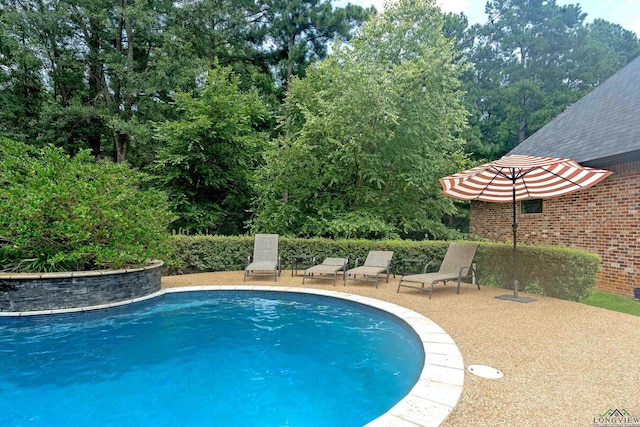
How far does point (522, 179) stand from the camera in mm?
7285

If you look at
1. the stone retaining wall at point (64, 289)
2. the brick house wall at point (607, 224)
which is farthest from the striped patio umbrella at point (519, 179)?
the stone retaining wall at point (64, 289)

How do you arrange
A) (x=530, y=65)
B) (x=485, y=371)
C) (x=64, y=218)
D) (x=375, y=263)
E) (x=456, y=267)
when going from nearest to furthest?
1. (x=485, y=371)
2. (x=64, y=218)
3. (x=456, y=267)
4. (x=375, y=263)
5. (x=530, y=65)

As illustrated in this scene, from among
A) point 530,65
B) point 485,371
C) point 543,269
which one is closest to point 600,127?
point 543,269

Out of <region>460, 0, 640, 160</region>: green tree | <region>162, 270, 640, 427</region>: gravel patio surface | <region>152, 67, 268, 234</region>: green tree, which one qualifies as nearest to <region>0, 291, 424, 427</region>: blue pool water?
<region>162, 270, 640, 427</region>: gravel patio surface

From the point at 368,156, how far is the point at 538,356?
9.05 metres

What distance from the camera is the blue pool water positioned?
332 centimetres

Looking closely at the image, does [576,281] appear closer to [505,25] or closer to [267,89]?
[267,89]

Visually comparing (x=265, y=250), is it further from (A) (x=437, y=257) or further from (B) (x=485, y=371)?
(B) (x=485, y=371)

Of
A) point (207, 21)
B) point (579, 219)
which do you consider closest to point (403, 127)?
point (579, 219)

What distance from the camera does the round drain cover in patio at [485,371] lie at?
11.0ft

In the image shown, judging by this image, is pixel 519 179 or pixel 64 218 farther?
pixel 519 179

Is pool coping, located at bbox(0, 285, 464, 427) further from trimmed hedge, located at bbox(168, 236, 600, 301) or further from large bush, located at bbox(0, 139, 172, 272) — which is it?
trimmed hedge, located at bbox(168, 236, 600, 301)

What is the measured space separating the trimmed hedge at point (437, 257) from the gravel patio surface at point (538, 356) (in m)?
0.57

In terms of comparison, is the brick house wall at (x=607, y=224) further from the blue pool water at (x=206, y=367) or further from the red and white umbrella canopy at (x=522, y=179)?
the blue pool water at (x=206, y=367)
